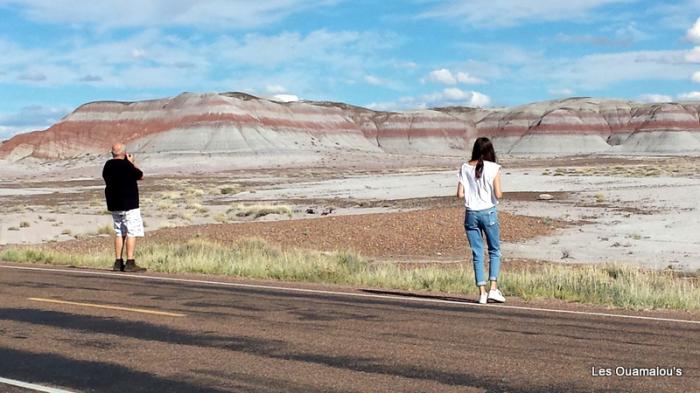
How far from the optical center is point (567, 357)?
24.4 feet

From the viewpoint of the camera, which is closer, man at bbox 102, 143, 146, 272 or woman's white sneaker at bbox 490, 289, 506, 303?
woman's white sneaker at bbox 490, 289, 506, 303

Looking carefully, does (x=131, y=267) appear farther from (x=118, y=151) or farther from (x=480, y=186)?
(x=480, y=186)

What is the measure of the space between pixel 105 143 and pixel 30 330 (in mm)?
152304

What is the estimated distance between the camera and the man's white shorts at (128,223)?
15.1 m

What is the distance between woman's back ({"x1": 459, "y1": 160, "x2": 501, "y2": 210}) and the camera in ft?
35.2

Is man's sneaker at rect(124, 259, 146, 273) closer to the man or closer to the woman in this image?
the man

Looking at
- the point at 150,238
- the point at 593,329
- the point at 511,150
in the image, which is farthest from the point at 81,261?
the point at 511,150

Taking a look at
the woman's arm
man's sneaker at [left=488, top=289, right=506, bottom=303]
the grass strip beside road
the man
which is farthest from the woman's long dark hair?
the man

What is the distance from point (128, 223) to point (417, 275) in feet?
15.9

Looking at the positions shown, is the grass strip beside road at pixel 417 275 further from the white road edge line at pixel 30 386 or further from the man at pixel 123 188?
the white road edge line at pixel 30 386

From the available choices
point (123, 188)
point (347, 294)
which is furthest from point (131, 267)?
point (347, 294)

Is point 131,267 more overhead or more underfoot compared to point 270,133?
more underfoot

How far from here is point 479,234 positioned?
10922 mm

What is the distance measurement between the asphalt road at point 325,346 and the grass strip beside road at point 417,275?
1.59 metres
